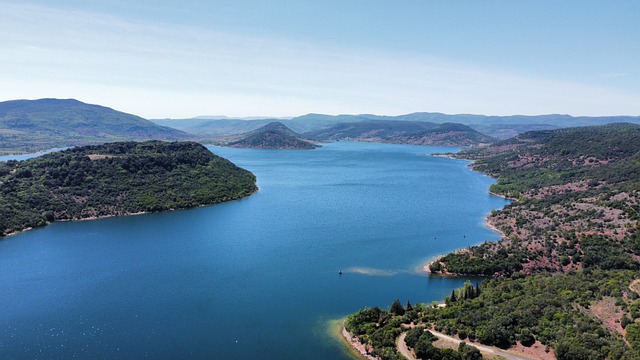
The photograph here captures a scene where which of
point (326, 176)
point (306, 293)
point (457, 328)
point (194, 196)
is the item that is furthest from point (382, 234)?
point (326, 176)

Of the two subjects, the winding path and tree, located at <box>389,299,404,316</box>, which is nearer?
the winding path

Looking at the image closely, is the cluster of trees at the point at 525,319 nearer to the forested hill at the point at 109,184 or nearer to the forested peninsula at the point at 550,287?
the forested peninsula at the point at 550,287

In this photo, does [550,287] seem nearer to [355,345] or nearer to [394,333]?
[394,333]

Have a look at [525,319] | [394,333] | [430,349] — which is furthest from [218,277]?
[525,319]

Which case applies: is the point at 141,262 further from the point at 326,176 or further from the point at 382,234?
the point at 326,176

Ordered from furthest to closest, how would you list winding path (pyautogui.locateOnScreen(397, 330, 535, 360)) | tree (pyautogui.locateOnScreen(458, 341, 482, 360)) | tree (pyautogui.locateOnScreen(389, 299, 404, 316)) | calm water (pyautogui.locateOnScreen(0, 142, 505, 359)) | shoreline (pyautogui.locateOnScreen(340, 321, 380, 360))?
tree (pyautogui.locateOnScreen(389, 299, 404, 316))
calm water (pyautogui.locateOnScreen(0, 142, 505, 359))
shoreline (pyautogui.locateOnScreen(340, 321, 380, 360))
winding path (pyautogui.locateOnScreen(397, 330, 535, 360))
tree (pyautogui.locateOnScreen(458, 341, 482, 360))

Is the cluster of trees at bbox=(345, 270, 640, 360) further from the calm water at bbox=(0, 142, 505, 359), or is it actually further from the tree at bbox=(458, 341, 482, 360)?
the calm water at bbox=(0, 142, 505, 359)

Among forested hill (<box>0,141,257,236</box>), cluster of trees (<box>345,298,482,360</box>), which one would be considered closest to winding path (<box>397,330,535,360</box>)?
cluster of trees (<box>345,298,482,360</box>)
